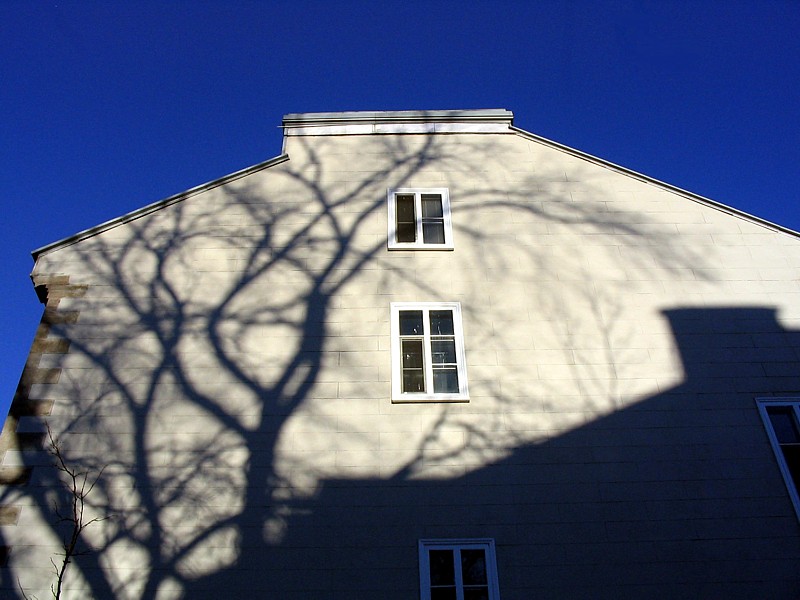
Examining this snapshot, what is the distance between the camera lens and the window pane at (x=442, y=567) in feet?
28.7

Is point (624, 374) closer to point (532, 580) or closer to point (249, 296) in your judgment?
point (532, 580)

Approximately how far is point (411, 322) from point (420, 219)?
2.28 m

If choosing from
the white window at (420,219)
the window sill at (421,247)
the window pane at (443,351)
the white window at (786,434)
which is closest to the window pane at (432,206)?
the white window at (420,219)

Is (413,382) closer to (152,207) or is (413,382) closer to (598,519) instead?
(598,519)

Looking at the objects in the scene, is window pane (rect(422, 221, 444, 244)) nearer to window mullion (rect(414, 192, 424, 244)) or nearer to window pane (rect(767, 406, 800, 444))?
window mullion (rect(414, 192, 424, 244))

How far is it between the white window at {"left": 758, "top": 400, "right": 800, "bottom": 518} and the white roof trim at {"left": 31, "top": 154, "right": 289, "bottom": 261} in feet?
32.8

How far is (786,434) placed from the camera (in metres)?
10.1

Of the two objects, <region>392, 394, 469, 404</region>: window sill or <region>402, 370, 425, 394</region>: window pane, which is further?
<region>402, 370, 425, 394</region>: window pane

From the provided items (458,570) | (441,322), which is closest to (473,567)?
(458,570)

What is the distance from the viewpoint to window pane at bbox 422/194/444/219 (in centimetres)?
1255

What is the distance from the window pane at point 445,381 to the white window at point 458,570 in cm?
237

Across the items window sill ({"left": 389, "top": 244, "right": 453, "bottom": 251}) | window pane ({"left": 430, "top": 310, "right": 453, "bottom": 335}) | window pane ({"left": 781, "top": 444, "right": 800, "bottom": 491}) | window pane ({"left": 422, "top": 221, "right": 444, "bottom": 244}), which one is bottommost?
window pane ({"left": 781, "top": 444, "right": 800, "bottom": 491})

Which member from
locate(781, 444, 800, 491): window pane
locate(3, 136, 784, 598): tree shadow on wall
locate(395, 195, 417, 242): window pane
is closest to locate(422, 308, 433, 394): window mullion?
locate(3, 136, 784, 598): tree shadow on wall

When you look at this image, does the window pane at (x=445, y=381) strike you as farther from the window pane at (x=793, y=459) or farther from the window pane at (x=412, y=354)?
the window pane at (x=793, y=459)
